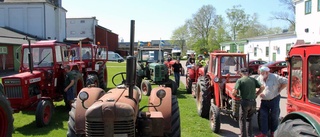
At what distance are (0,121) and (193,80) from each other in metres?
8.57

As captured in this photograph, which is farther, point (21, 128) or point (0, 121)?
point (21, 128)

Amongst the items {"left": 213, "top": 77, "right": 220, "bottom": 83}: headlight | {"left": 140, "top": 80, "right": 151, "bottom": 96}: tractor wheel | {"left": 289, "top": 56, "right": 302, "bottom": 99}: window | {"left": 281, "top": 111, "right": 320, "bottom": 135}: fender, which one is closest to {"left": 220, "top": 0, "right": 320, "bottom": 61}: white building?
{"left": 140, "top": 80, "right": 151, "bottom": 96}: tractor wheel

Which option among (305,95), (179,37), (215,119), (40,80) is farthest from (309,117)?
(179,37)

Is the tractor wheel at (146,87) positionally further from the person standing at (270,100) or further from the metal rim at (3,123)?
the metal rim at (3,123)

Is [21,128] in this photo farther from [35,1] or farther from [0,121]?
[35,1]

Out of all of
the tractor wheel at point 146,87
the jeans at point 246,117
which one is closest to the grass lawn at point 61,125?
the jeans at point 246,117

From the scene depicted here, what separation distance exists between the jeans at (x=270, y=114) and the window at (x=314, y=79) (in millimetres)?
2143

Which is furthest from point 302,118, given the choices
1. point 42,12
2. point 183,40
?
point 183,40

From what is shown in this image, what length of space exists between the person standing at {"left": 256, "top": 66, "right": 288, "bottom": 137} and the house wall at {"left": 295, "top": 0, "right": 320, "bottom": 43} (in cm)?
1932

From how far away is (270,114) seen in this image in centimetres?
605

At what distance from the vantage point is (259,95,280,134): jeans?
5895mm

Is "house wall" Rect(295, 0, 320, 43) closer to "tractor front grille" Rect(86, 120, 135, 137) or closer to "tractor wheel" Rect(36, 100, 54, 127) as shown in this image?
"tractor wheel" Rect(36, 100, 54, 127)

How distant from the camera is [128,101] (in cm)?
400

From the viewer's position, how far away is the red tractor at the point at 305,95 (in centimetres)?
363
